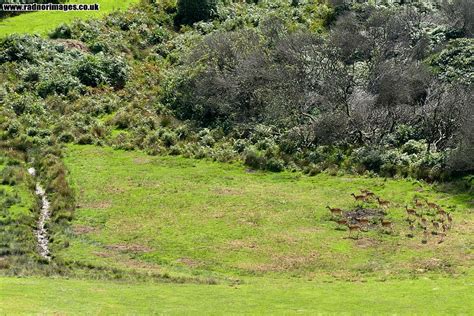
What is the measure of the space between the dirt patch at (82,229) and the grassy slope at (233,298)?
1183cm

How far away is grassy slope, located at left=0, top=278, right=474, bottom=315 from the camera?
91.4 feet

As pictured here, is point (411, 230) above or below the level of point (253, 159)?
below

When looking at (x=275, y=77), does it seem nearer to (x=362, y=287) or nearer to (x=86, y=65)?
(x=86, y=65)

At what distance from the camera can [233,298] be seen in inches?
1237

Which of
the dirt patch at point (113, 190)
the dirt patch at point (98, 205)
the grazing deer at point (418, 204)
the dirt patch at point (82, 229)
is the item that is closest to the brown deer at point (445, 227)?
the grazing deer at point (418, 204)

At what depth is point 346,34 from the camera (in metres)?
79.6

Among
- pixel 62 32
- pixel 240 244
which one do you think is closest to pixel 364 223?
pixel 240 244

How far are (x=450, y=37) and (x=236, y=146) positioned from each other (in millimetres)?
32724

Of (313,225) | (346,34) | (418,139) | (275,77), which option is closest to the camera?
(313,225)

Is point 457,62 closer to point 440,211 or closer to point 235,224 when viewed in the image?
point 440,211

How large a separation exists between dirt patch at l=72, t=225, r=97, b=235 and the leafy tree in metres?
56.3

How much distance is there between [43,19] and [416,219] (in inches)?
2480

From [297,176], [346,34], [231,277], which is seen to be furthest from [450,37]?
[231,277]

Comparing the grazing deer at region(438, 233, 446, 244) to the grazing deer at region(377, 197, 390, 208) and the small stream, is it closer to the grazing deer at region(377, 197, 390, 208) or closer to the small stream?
the grazing deer at region(377, 197, 390, 208)
